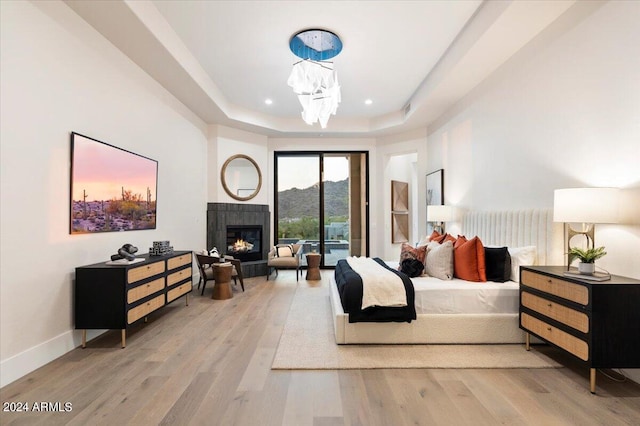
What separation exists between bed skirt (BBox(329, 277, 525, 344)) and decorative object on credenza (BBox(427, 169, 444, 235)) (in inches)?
98.2

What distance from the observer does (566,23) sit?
271cm

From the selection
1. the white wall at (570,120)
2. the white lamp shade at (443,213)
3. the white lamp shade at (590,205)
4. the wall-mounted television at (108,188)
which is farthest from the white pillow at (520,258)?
the wall-mounted television at (108,188)

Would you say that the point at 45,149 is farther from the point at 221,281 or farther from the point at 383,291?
the point at 383,291

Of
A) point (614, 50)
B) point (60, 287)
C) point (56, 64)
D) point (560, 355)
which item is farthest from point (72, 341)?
point (614, 50)

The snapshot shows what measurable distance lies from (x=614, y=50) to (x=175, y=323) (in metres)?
4.73

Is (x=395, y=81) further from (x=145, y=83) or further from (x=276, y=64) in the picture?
(x=145, y=83)

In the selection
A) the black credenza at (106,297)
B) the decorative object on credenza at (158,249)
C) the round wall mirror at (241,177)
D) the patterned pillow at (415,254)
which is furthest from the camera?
the round wall mirror at (241,177)

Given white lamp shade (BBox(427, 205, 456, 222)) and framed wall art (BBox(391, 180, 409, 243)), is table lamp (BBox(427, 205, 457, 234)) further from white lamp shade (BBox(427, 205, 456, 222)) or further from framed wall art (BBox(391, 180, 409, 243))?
framed wall art (BBox(391, 180, 409, 243))

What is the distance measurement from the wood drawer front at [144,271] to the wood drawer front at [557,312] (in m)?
3.52

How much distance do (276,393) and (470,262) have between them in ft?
7.44

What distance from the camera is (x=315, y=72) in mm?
3684

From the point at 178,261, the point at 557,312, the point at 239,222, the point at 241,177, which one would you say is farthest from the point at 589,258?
the point at 241,177

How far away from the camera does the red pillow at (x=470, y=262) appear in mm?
3125

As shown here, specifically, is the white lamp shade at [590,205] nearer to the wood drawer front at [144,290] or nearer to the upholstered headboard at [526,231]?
the upholstered headboard at [526,231]
